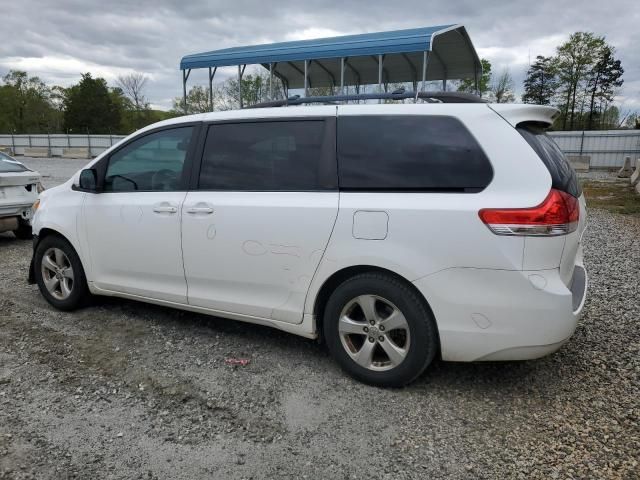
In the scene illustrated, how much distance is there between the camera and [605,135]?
85.9 ft

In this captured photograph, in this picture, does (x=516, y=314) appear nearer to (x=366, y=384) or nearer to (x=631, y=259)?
(x=366, y=384)

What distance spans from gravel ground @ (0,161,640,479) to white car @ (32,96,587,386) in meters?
0.32

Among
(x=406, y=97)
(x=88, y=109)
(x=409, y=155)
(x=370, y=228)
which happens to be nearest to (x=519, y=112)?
(x=409, y=155)

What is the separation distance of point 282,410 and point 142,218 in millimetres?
1918

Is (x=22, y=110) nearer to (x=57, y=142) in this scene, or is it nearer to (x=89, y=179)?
(x=57, y=142)

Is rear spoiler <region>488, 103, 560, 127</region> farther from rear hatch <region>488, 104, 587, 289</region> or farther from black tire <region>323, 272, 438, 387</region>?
black tire <region>323, 272, 438, 387</region>

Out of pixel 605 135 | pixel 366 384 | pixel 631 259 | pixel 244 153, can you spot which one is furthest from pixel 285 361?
pixel 605 135

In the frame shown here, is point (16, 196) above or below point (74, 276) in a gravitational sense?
above

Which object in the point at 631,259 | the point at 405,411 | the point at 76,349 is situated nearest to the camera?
the point at 405,411

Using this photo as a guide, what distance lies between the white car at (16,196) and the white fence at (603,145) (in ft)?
82.1

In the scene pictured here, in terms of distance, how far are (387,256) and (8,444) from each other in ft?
7.49

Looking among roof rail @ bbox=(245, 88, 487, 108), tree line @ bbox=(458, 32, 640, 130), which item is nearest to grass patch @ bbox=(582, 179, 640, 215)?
roof rail @ bbox=(245, 88, 487, 108)

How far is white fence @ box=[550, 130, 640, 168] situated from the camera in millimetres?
25562

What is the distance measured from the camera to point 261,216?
3.24 metres
